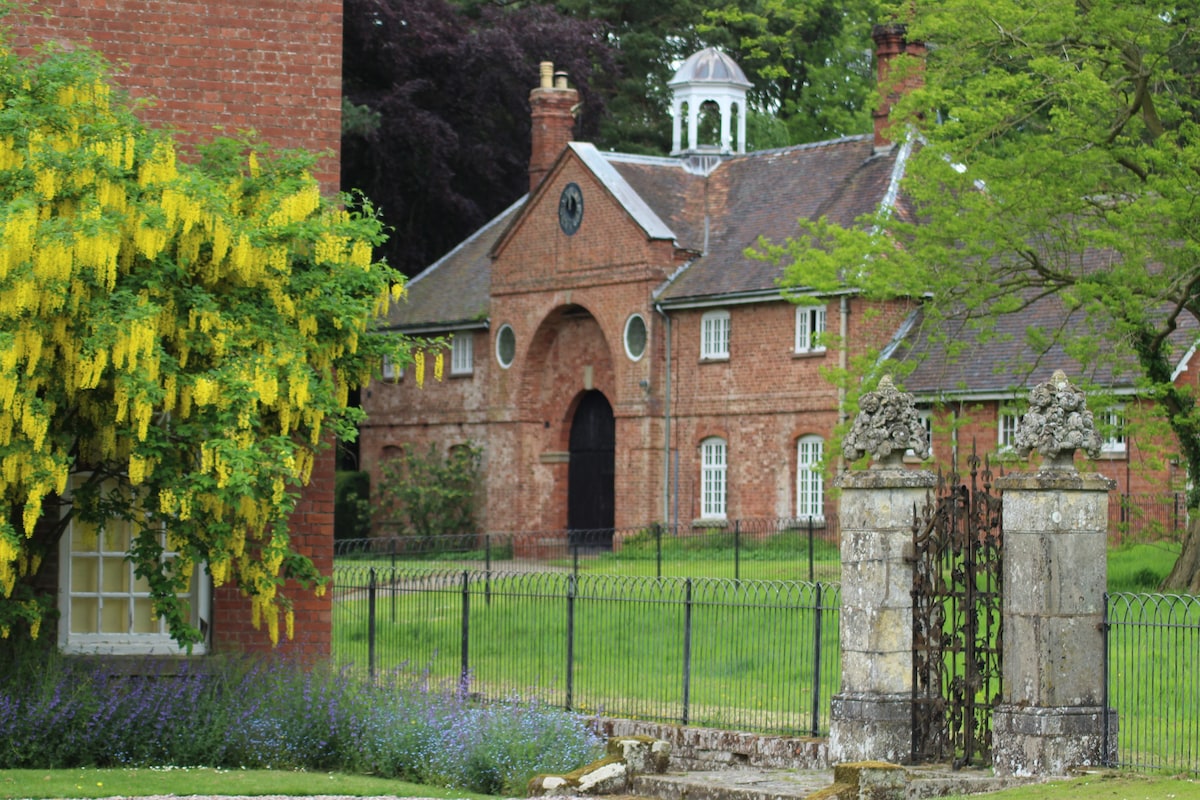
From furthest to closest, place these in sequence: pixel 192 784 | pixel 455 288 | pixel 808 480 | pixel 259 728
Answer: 1. pixel 455 288
2. pixel 808 480
3. pixel 259 728
4. pixel 192 784

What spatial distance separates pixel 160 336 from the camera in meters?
15.6

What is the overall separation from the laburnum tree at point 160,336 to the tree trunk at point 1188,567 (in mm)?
12211

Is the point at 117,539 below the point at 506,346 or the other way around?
below

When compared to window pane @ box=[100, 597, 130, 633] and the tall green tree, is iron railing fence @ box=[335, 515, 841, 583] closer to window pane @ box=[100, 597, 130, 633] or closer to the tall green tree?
window pane @ box=[100, 597, 130, 633]

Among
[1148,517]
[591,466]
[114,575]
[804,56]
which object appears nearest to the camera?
[114,575]

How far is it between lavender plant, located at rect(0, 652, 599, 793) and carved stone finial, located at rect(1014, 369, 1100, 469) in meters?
4.72

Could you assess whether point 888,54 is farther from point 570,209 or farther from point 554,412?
point 554,412

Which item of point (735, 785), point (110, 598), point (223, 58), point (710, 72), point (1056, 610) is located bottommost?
point (735, 785)

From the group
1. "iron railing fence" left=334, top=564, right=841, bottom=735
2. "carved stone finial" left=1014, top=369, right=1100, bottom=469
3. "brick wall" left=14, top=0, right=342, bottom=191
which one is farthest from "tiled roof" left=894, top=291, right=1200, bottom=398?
"carved stone finial" left=1014, top=369, right=1100, bottom=469

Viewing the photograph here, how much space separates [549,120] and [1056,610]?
3220 centimetres

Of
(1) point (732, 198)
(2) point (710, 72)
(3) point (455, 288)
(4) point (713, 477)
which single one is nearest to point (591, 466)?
(4) point (713, 477)

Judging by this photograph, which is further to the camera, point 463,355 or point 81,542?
point 463,355

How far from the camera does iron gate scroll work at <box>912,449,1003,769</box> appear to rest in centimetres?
1423

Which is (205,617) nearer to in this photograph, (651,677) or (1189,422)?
(651,677)
